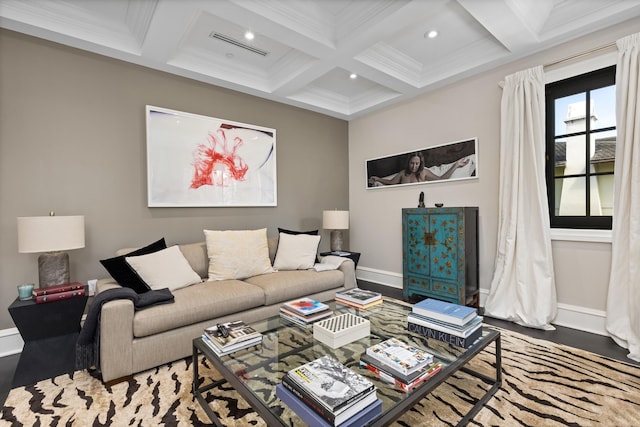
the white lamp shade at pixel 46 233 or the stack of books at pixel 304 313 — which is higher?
the white lamp shade at pixel 46 233

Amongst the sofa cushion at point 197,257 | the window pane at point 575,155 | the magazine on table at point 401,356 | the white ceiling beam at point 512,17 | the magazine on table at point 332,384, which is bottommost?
the magazine on table at point 401,356

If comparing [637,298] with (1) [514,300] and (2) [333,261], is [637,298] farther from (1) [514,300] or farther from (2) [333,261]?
(2) [333,261]

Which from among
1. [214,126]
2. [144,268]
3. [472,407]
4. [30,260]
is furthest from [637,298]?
[30,260]

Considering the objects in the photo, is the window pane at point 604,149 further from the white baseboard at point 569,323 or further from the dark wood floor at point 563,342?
the dark wood floor at point 563,342

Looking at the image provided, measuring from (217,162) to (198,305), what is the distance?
1.76 meters

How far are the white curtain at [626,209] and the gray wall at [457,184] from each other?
0.55 ft

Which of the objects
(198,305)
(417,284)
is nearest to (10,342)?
(198,305)

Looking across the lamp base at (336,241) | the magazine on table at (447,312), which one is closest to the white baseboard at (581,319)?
the magazine on table at (447,312)

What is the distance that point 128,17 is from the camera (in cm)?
254

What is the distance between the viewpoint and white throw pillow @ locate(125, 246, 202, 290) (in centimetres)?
238

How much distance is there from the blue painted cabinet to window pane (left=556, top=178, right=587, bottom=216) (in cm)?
76

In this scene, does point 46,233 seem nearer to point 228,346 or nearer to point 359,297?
point 228,346

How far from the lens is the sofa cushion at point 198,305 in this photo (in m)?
2.02

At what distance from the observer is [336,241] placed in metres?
4.16
